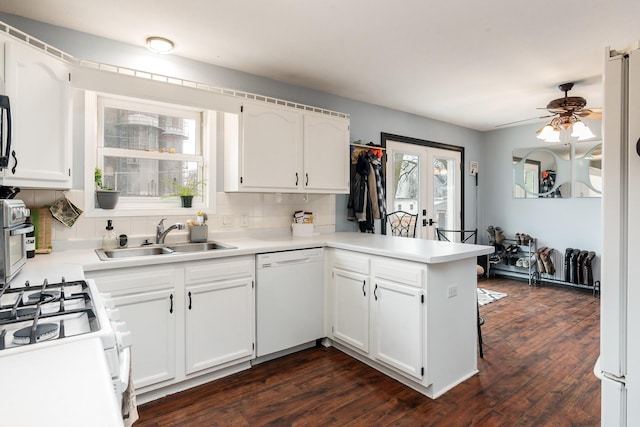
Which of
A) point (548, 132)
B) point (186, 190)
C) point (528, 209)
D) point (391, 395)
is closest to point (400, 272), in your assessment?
point (391, 395)

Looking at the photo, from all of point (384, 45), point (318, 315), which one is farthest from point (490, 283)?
point (384, 45)

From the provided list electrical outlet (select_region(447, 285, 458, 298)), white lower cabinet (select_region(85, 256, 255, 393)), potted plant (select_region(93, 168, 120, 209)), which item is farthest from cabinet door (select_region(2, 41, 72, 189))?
electrical outlet (select_region(447, 285, 458, 298))

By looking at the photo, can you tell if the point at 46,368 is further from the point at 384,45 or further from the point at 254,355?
the point at 384,45

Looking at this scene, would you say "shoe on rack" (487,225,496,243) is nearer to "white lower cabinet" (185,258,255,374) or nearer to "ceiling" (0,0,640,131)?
"ceiling" (0,0,640,131)

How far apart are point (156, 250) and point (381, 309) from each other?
1.72m

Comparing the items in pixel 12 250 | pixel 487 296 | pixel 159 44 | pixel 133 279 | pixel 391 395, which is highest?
pixel 159 44

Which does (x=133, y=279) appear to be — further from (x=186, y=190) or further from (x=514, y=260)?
(x=514, y=260)

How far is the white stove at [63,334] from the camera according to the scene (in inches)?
29.0

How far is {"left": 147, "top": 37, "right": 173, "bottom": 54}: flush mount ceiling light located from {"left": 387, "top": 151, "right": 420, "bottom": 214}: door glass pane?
2906 millimetres

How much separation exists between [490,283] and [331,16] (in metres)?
4.55

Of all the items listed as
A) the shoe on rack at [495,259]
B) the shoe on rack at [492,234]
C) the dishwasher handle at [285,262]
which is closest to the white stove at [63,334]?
the dishwasher handle at [285,262]

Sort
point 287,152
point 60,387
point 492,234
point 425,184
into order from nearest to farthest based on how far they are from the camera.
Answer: point 60,387 → point 287,152 → point 425,184 → point 492,234

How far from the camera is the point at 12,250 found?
1507 mm

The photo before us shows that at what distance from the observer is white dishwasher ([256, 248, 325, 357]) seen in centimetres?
267
